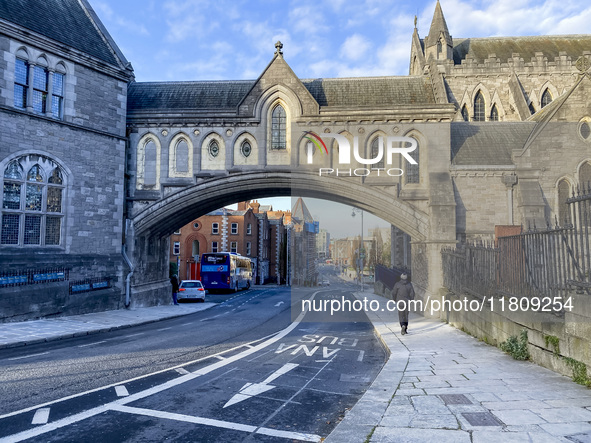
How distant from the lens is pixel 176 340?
12859 millimetres

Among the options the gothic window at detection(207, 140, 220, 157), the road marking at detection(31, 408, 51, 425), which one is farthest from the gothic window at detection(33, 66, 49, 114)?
the road marking at detection(31, 408, 51, 425)

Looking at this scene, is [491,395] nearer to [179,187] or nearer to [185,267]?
[179,187]

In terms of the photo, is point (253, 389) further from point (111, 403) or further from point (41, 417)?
point (41, 417)

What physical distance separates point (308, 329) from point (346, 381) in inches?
302

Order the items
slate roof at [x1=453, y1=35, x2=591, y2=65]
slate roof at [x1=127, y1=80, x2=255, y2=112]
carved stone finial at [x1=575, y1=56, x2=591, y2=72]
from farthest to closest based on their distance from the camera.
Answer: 1. slate roof at [x1=453, y1=35, x2=591, y2=65]
2. slate roof at [x1=127, y1=80, x2=255, y2=112]
3. carved stone finial at [x1=575, y1=56, x2=591, y2=72]

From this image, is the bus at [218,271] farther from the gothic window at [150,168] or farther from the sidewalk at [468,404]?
the sidewalk at [468,404]

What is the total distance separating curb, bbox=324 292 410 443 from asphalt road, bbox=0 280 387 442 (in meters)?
A: 0.28

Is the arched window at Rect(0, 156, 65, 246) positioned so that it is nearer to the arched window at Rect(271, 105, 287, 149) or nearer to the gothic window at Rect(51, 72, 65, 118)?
the gothic window at Rect(51, 72, 65, 118)

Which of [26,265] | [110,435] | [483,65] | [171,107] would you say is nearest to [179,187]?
[171,107]

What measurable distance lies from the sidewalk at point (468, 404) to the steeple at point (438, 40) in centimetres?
3162

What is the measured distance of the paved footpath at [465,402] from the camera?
16.6 ft

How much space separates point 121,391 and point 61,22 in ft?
58.9

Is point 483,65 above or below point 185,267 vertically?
above

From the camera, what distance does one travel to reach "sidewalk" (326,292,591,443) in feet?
16.6
